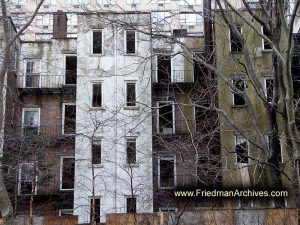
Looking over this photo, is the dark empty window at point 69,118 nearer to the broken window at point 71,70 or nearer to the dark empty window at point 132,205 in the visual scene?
the broken window at point 71,70

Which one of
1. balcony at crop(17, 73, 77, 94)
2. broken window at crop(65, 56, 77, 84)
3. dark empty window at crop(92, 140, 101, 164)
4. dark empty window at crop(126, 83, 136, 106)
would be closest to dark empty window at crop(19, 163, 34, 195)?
dark empty window at crop(92, 140, 101, 164)

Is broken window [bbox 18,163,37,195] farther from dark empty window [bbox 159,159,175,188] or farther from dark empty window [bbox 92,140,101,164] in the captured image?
dark empty window [bbox 159,159,175,188]

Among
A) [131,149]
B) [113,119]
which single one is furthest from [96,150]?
[113,119]

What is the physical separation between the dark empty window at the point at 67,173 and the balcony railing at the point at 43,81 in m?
5.45

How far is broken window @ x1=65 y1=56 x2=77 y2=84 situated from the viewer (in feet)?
116

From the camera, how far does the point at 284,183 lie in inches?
1117

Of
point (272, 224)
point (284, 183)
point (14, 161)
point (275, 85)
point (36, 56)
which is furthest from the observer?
point (36, 56)

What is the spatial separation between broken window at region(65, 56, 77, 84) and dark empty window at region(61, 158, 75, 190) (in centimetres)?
574

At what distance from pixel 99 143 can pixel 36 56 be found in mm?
8805

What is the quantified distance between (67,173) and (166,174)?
665 centimetres

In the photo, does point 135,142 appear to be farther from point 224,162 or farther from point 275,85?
point 275,85

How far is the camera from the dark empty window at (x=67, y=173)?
3300cm

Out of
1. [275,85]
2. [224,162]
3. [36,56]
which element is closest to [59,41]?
[36,56]

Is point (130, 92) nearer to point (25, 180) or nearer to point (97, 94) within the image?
point (97, 94)
